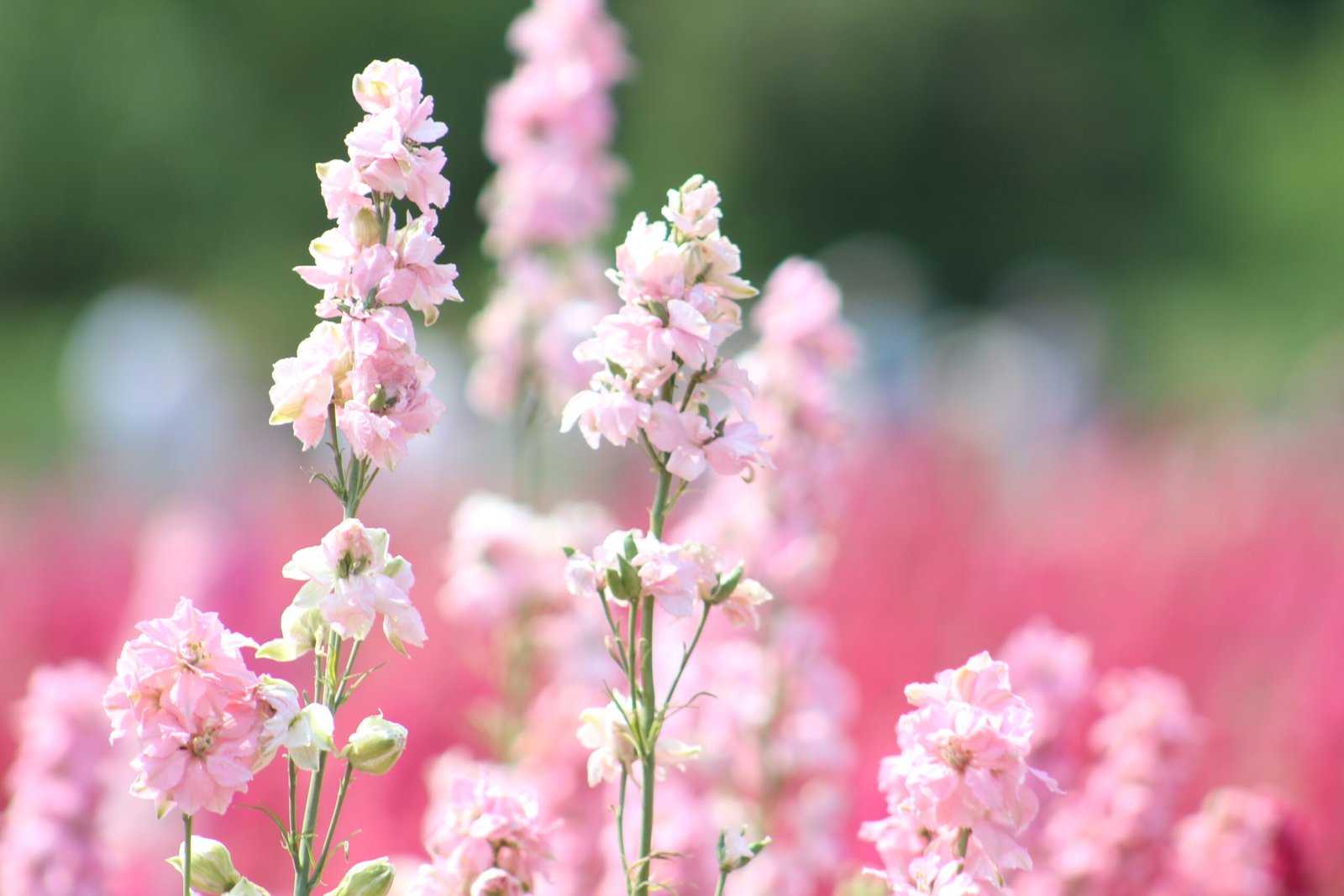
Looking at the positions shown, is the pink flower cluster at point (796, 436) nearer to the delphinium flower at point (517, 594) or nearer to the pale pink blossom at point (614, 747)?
the delphinium flower at point (517, 594)

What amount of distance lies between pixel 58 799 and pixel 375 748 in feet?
1.05

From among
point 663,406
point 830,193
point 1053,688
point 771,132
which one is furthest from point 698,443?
point 830,193

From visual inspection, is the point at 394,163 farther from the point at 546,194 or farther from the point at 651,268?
the point at 546,194

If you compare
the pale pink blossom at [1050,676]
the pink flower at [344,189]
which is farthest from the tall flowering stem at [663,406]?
the pale pink blossom at [1050,676]

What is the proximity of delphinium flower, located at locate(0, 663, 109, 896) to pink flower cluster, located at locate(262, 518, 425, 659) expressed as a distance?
12.3 inches

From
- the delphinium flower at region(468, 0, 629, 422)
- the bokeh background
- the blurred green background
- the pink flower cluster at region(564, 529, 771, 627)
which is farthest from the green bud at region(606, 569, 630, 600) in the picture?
the blurred green background

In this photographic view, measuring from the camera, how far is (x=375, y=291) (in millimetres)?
633

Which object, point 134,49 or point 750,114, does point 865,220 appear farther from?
point 134,49

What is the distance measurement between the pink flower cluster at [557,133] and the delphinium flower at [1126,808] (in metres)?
0.58

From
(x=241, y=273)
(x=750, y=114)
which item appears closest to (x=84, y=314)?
(x=241, y=273)

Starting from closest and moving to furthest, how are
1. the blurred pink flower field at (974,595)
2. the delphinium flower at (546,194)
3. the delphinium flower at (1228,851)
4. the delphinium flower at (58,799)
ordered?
the delphinium flower at (58,799) → the delphinium flower at (1228,851) → the delphinium flower at (546,194) → the blurred pink flower field at (974,595)

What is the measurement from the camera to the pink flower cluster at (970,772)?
620 mm

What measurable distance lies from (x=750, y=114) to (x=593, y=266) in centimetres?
1449

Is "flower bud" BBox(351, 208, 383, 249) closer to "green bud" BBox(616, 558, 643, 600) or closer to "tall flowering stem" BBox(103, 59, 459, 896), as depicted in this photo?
"tall flowering stem" BBox(103, 59, 459, 896)
